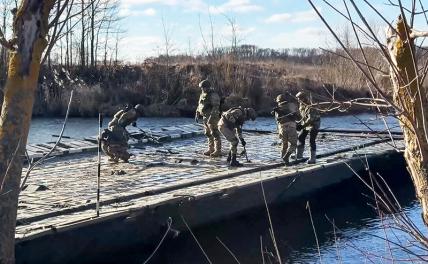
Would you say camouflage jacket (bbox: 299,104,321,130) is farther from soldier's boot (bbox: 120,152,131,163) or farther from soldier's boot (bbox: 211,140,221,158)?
soldier's boot (bbox: 120,152,131,163)

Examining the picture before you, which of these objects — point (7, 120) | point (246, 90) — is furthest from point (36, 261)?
point (246, 90)

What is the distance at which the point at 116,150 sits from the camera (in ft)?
47.3

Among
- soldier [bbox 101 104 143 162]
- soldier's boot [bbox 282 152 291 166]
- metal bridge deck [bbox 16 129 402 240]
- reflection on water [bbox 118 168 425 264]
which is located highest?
soldier [bbox 101 104 143 162]

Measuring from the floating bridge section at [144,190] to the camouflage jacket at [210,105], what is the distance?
97cm

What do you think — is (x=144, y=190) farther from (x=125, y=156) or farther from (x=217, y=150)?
(x=217, y=150)

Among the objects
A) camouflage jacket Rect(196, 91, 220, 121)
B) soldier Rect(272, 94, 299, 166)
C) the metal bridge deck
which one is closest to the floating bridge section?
the metal bridge deck

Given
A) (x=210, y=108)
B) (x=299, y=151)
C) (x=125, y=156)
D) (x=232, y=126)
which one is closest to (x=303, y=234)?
(x=299, y=151)

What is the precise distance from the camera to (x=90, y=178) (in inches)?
511

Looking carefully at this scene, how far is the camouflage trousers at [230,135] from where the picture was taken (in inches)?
551

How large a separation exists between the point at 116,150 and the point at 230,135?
2.37 metres

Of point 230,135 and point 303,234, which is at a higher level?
point 230,135

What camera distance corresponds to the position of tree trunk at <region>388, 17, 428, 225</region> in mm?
2684

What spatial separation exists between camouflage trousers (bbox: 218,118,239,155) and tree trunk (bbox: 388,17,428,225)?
11.1 metres

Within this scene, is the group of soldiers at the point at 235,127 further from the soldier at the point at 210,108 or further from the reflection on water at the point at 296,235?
the reflection on water at the point at 296,235
